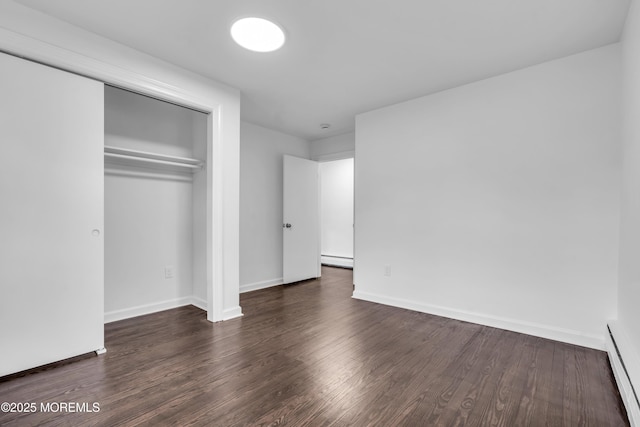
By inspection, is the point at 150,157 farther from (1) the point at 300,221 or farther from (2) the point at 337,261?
(2) the point at 337,261

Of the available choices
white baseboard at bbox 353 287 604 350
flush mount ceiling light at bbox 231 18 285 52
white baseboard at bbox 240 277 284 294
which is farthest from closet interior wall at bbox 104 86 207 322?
white baseboard at bbox 353 287 604 350

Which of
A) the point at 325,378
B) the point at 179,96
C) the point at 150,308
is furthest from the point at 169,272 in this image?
the point at 325,378

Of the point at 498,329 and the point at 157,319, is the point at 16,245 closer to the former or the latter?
the point at 157,319

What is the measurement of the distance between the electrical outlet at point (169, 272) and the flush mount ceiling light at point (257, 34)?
250 cm

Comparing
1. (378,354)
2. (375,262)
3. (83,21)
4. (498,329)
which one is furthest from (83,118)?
(498,329)

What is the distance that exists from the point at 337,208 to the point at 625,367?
550 cm

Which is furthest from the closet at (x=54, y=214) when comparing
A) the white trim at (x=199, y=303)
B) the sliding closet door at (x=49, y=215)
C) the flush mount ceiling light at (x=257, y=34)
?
the flush mount ceiling light at (x=257, y=34)

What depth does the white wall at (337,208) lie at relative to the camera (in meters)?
6.75

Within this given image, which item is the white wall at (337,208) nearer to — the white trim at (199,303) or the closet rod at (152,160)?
the closet rod at (152,160)

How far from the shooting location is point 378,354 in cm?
227

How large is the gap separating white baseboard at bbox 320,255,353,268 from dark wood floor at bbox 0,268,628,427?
349 cm

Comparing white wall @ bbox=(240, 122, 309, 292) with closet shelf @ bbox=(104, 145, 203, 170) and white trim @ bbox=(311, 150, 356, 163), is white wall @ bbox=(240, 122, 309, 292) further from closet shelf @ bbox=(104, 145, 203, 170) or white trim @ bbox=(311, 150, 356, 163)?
closet shelf @ bbox=(104, 145, 203, 170)

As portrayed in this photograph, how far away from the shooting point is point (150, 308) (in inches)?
127

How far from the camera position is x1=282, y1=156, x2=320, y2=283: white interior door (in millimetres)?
4730
